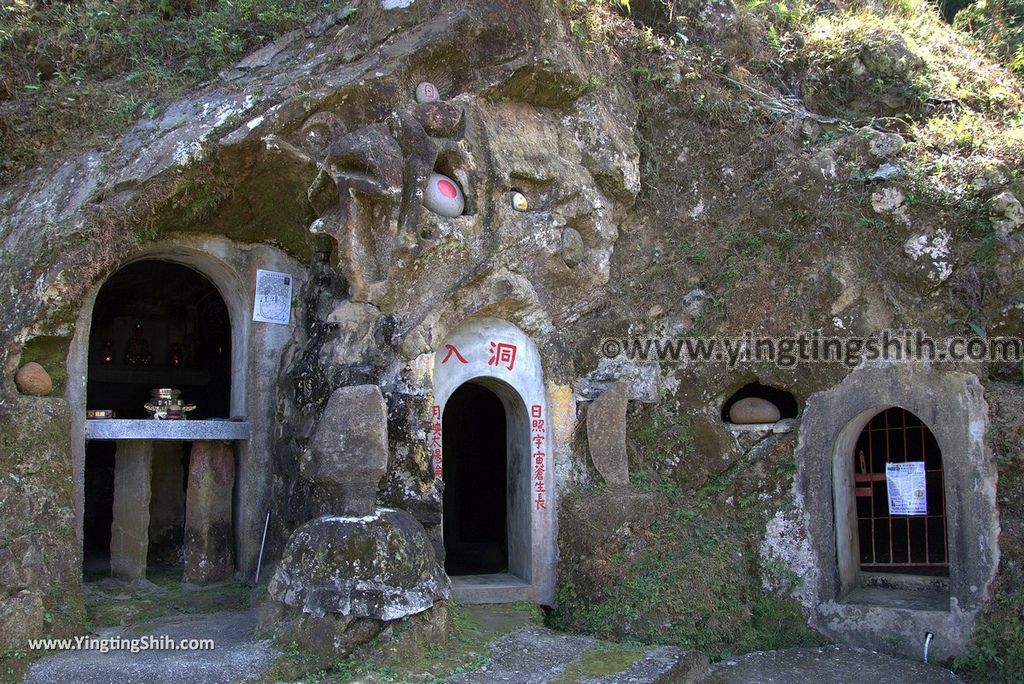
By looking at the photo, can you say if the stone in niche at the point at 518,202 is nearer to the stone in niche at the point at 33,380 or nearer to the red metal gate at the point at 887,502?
the red metal gate at the point at 887,502

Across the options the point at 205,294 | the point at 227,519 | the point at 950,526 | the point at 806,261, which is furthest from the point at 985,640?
the point at 205,294

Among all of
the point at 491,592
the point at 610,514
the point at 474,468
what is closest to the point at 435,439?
the point at 491,592

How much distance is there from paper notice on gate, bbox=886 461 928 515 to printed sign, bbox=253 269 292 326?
5786 mm

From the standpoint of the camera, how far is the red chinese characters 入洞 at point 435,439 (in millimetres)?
7574

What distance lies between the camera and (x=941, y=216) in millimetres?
8242

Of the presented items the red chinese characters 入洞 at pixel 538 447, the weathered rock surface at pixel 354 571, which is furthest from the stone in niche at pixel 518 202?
the weathered rock surface at pixel 354 571

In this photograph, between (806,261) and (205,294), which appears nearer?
(806,261)

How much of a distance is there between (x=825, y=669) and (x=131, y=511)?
5.93m

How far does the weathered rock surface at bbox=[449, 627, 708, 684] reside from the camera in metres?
6.32

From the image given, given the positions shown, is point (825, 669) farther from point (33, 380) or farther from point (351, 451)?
point (33, 380)

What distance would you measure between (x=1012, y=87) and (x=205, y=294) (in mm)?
10047

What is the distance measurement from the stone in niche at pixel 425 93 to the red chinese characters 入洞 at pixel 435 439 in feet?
8.65

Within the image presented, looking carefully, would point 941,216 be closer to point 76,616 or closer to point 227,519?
point 227,519

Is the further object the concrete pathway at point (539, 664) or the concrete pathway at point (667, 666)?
the concrete pathway at point (667, 666)
